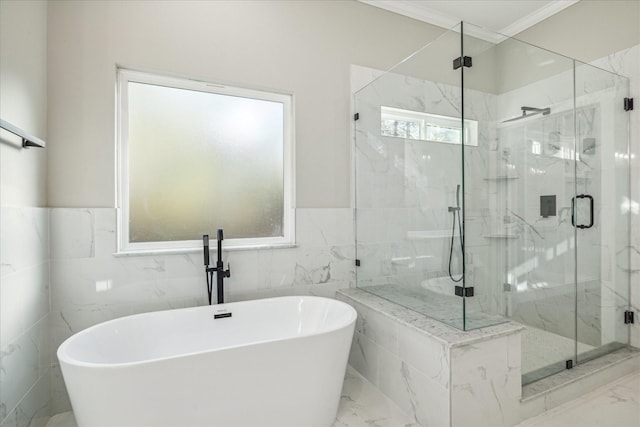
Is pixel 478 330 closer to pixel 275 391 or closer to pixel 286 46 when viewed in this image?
pixel 275 391

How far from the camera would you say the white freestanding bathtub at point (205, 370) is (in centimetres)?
133

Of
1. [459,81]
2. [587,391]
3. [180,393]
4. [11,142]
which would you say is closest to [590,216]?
[587,391]

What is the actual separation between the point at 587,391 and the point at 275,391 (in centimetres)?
195

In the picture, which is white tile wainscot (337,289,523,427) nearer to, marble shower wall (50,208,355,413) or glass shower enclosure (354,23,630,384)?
glass shower enclosure (354,23,630,384)

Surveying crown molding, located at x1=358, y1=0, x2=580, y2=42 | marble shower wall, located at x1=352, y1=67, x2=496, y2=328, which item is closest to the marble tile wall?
marble shower wall, located at x1=352, y1=67, x2=496, y2=328

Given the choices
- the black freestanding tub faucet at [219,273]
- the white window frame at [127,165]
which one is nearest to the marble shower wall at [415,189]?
the white window frame at [127,165]

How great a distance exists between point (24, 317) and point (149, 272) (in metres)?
0.63

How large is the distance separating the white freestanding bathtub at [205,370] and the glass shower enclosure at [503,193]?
0.69 meters

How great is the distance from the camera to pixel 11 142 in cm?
154

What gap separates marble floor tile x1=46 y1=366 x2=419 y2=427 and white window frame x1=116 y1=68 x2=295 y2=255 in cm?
98

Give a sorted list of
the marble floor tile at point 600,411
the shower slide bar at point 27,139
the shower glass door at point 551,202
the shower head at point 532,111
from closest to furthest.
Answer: the shower slide bar at point 27,139
the marble floor tile at point 600,411
the shower glass door at point 551,202
the shower head at point 532,111

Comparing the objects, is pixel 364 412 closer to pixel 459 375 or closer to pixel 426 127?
pixel 459 375

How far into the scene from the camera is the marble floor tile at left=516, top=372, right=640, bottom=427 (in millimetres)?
1772

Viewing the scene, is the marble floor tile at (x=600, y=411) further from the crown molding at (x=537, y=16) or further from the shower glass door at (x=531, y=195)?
the crown molding at (x=537, y=16)
